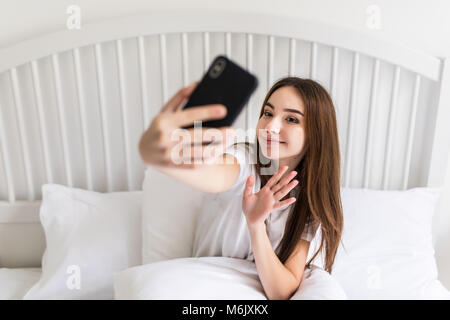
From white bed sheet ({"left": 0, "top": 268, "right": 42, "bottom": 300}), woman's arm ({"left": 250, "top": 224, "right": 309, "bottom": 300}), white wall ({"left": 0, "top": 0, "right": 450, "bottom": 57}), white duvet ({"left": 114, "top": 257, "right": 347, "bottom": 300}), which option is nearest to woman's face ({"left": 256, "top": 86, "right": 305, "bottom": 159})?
woman's arm ({"left": 250, "top": 224, "right": 309, "bottom": 300})

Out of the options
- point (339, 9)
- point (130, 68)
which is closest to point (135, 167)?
point (130, 68)

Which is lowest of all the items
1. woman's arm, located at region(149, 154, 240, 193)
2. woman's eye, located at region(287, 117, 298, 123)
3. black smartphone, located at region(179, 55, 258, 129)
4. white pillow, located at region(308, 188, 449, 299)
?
white pillow, located at region(308, 188, 449, 299)

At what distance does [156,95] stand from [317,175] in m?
0.54

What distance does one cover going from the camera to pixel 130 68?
111 centimetres

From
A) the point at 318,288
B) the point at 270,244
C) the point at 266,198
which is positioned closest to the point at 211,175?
the point at 266,198

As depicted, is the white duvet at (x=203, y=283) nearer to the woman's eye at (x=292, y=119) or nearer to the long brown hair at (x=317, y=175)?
the long brown hair at (x=317, y=175)

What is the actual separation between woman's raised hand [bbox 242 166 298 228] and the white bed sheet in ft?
2.24

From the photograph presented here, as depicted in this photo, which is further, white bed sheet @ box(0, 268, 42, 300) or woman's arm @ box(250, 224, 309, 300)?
white bed sheet @ box(0, 268, 42, 300)

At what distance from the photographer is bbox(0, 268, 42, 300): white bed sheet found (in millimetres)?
1024

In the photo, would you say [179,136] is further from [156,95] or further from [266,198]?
[156,95]

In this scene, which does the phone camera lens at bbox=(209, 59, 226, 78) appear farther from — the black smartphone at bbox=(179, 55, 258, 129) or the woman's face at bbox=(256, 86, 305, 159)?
the woman's face at bbox=(256, 86, 305, 159)

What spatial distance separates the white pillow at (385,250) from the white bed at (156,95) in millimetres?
131

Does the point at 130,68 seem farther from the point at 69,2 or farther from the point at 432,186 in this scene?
the point at 432,186

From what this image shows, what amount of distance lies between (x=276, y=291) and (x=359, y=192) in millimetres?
429
